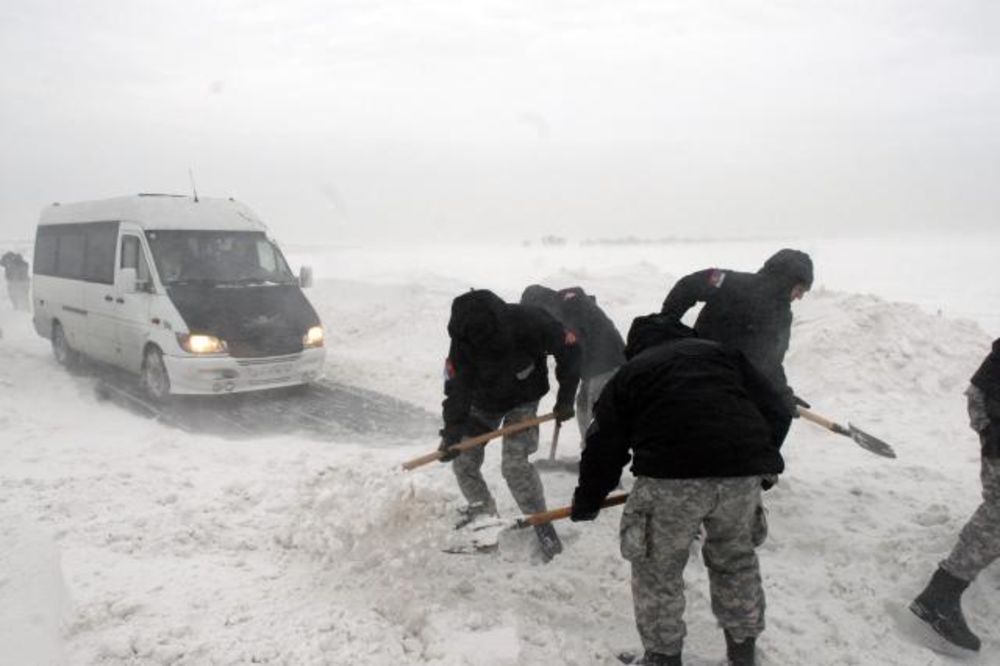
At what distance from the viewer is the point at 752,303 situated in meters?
5.01

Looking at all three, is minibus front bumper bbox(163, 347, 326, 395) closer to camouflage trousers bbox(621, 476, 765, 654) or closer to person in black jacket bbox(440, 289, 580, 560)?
person in black jacket bbox(440, 289, 580, 560)

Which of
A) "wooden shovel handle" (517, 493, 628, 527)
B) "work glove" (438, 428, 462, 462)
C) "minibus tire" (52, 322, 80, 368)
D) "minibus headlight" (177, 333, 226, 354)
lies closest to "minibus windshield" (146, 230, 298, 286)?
"minibus headlight" (177, 333, 226, 354)

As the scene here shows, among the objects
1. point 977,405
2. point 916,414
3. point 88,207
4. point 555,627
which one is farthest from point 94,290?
point 916,414

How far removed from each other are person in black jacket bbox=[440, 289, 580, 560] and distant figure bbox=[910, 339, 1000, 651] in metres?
2.09

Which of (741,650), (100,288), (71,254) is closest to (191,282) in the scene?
(100,288)

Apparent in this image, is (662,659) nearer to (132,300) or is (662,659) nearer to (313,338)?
(313,338)

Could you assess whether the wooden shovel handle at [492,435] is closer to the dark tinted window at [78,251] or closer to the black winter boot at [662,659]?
the black winter boot at [662,659]

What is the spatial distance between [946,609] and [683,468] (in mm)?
2021

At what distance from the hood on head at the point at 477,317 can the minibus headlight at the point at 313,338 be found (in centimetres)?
478

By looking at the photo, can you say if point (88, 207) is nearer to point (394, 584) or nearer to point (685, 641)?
point (394, 584)

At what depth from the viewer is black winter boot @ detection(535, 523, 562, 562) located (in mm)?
4277

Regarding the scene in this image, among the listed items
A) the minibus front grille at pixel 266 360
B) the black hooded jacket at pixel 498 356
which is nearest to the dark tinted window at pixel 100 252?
the minibus front grille at pixel 266 360

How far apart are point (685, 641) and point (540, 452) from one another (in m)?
3.05

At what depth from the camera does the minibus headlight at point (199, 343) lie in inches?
307
